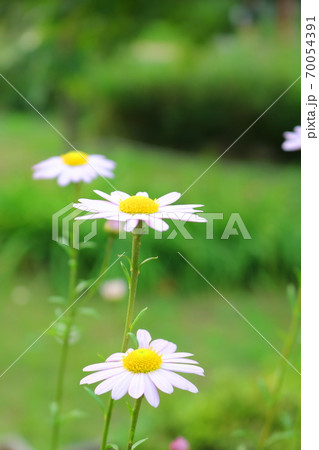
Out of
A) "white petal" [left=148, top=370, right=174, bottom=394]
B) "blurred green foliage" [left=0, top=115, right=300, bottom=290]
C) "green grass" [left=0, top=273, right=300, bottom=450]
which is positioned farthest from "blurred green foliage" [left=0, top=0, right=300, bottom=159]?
"white petal" [left=148, top=370, right=174, bottom=394]

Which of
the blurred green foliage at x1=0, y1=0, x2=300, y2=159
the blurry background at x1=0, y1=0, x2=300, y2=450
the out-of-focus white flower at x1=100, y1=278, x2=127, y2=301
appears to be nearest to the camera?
the blurry background at x1=0, y1=0, x2=300, y2=450

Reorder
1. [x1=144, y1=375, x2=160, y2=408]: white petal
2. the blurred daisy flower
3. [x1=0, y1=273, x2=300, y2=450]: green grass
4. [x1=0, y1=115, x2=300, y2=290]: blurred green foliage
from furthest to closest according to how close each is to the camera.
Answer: [x1=0, y1=115, x2=300, y2=290]: blurred green foliage < [x1=0, y1=273, x2=300, y2=450]: green grass < the blurred daisy flower < [x1=144, y1=375, x2=160, y2=408]: white petal

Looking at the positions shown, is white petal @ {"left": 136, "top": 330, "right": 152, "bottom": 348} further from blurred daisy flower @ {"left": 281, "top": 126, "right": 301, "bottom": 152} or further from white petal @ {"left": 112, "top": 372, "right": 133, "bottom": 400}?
blurred daisy flower @ {"left": 281, "top": 126, "right": 301, "bottom": 152}

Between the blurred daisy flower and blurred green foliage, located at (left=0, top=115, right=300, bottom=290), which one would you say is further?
blurred green foliage, located at (left=0, top=115, right=300, bottom=290)

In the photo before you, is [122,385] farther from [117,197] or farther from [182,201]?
[182,201]

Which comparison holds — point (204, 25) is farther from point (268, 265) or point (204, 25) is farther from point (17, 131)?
point (17, 131)

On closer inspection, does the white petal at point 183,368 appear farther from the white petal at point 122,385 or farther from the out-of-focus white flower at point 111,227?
the out-of-focus white flower at point 111,227

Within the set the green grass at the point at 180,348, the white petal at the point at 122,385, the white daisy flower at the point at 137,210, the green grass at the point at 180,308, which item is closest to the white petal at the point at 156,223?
the white daisy flower at the point at 137,210

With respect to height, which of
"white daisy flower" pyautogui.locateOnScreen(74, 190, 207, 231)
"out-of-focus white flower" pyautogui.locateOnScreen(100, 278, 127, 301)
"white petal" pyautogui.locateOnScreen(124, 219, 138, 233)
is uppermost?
"out-of-focus white flower" pyautogui.locateOnScreen(100, 278, 127, 301)
